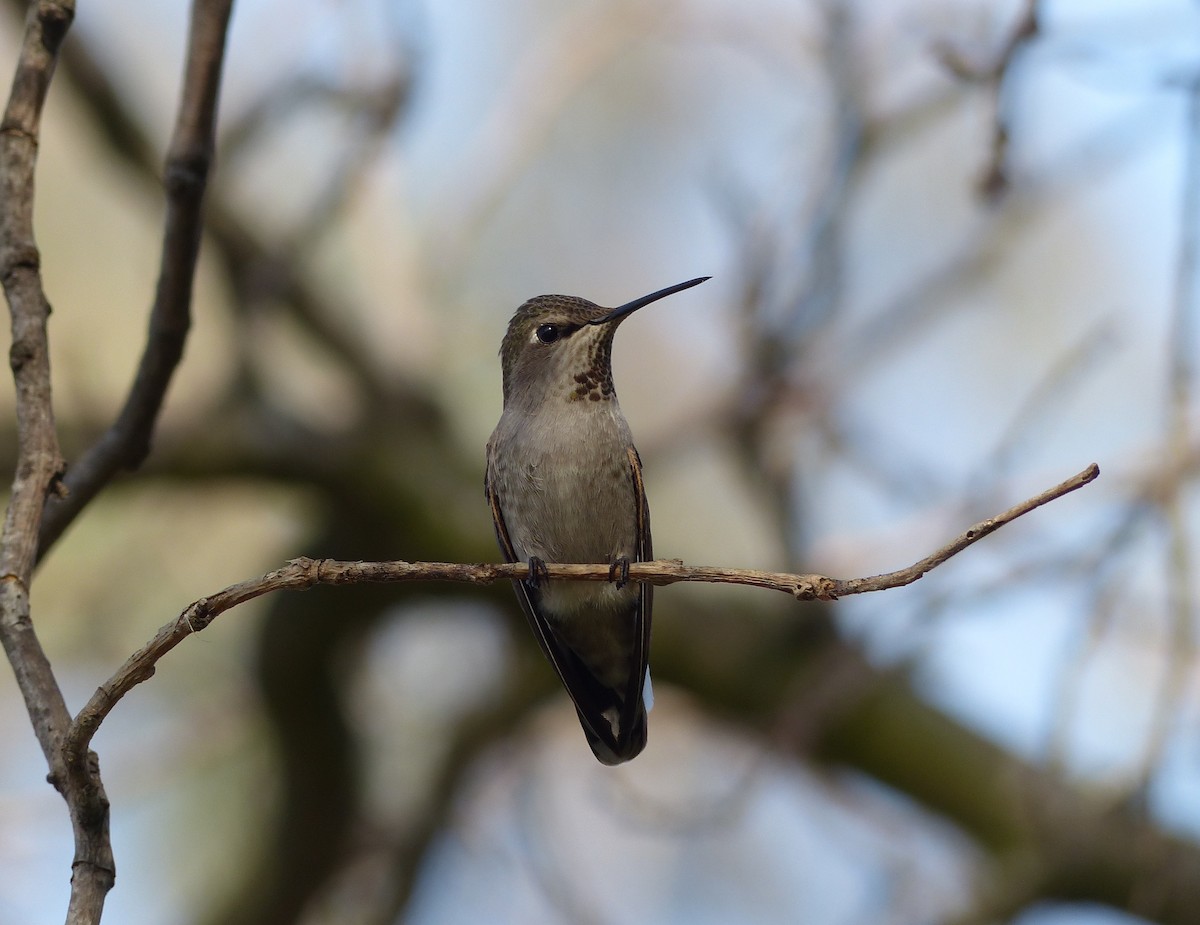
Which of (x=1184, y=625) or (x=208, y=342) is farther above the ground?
(x=1184, y=625)

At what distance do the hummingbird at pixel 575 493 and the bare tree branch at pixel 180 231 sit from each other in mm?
1088

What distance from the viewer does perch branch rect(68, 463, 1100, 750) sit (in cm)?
140

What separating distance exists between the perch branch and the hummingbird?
133 cm

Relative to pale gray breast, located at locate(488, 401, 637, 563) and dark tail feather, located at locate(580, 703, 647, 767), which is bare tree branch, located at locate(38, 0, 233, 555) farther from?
dark tail feather, located at locate(580, 703, 647, 767)

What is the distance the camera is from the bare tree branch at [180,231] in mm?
2229

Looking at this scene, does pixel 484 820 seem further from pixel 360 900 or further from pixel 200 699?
pixel 200 699

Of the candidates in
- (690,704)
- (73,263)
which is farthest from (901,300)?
(73,263)

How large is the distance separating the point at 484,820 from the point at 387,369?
234 cm

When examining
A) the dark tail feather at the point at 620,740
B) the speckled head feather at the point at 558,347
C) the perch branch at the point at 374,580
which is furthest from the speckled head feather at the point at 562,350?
the perch branch at the point at 374,580

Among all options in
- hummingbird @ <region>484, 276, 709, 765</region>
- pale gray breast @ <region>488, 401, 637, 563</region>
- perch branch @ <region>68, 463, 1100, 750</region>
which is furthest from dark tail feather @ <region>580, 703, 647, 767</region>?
perch branch @ <region>68, 463, 1100, 750</region>

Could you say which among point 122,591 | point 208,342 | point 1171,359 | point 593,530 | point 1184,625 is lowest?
point 122,591

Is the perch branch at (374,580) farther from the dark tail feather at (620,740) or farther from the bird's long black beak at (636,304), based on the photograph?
the dark tail feather at (620,740)

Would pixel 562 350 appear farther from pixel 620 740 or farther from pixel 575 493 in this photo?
pixel 620 740

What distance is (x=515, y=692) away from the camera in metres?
6.12
